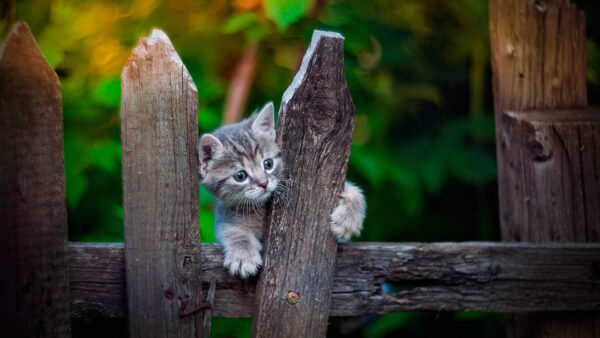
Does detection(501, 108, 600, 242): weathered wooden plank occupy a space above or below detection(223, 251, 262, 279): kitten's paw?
above

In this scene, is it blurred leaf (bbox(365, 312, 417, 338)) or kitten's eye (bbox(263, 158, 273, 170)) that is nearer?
kitten's eye (bbox(263, 158, 273, 170))

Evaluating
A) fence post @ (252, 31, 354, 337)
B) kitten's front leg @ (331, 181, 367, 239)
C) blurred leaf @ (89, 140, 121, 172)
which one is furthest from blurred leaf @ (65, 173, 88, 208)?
kitten's front leg @ (331, 181, 367, 239)

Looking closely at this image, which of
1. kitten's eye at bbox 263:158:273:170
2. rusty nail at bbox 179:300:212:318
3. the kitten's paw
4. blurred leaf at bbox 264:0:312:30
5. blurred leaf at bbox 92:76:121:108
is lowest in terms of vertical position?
rusty nail at bbox 179:300:212:318

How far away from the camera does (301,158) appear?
72.4 inches

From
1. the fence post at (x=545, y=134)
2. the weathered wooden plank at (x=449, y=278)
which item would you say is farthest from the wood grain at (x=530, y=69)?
the weathered wooden plank at (x=449, y=278)

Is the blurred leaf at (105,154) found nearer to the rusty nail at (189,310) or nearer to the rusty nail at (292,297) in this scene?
the rusty nail at (189,310)

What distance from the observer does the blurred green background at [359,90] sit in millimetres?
2678

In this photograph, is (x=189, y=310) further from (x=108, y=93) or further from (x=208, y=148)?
(x=108, y=93)

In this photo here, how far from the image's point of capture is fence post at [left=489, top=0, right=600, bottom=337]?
2219 mm

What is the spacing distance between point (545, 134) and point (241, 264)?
1497 mm

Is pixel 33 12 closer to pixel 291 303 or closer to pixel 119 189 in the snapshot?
pixel 119 189

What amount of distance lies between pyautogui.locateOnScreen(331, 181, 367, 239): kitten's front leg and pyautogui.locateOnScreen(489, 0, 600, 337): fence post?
30.7 inches

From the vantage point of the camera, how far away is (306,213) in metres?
1.87

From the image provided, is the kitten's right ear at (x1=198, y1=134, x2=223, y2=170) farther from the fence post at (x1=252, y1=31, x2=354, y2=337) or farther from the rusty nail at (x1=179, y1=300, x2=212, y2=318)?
the rusty nail at (x1=179, y1=300, x2=212, y2=318)
